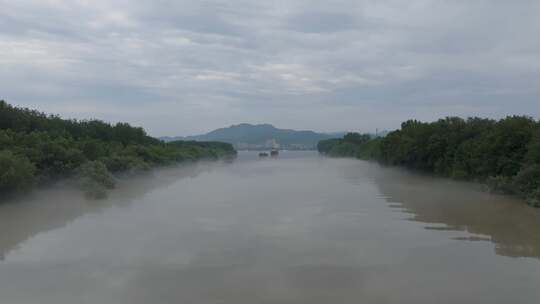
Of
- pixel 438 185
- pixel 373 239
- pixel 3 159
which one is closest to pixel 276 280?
pixel 373 239

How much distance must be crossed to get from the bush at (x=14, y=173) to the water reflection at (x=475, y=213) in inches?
660

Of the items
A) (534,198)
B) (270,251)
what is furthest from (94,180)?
(534,198)

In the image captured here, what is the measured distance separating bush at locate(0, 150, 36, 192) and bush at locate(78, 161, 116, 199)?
3.39 metres

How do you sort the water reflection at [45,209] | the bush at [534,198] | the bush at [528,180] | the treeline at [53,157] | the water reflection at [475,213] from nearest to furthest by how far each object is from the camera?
the water reflection at [475,213]
the water reflection at [45,209]
the bush at [534,198]
the treeline at [53,157]
the bush at [528,180]

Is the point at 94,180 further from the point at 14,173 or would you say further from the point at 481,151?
the point at 481,151

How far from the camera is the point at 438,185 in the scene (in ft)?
104

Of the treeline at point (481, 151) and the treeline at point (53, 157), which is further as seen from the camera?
the treeline at point (481, 151)

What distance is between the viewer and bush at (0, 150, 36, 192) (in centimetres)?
2025

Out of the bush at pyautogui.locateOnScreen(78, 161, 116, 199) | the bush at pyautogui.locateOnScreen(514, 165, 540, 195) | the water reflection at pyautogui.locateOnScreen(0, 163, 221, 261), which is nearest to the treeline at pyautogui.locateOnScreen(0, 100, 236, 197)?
the bush at pyautogui.locateOnScreen(78, 161, 116, 199)

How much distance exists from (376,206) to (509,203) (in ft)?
19.9

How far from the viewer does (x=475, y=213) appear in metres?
19.9

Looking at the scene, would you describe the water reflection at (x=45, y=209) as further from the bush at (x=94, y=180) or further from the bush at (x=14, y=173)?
the bush at (x=14, y=173)

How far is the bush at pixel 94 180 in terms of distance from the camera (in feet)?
82.7

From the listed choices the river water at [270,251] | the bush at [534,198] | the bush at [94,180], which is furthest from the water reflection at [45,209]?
the bush at [534,198]
